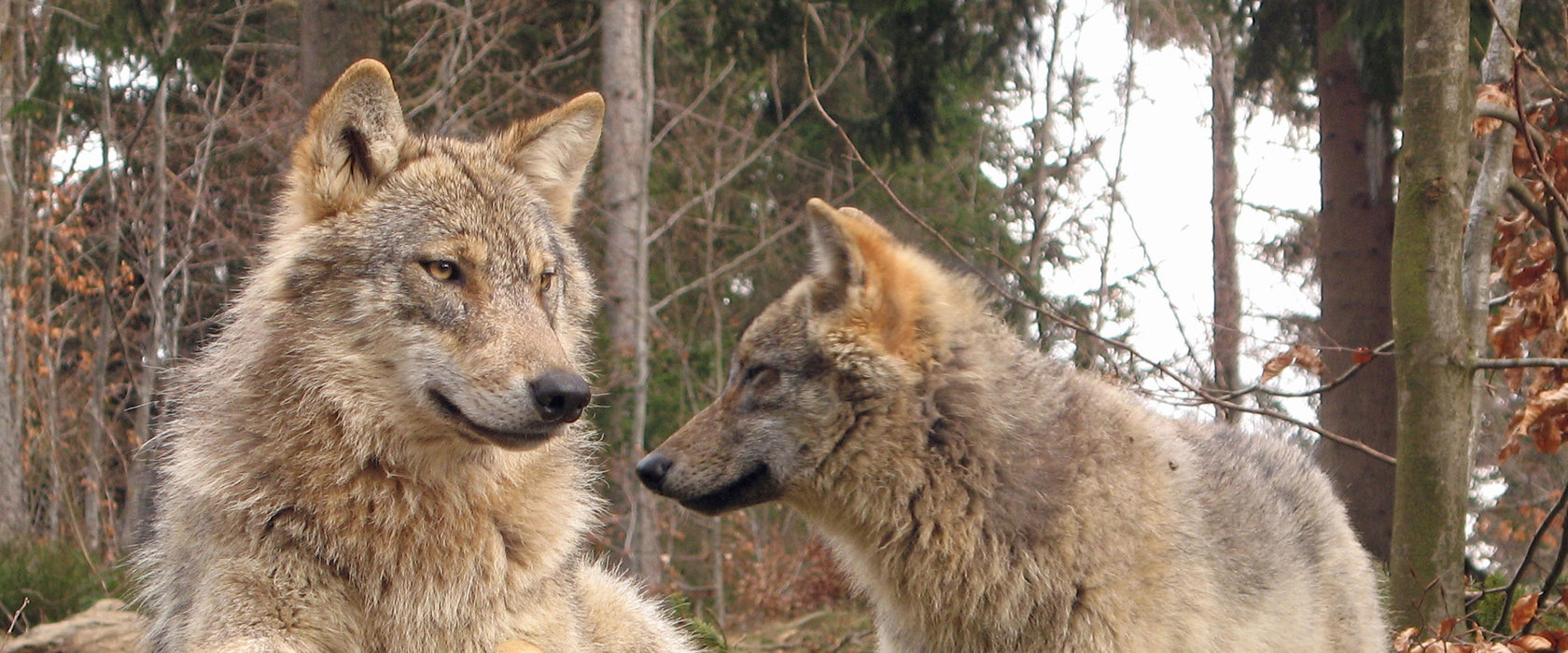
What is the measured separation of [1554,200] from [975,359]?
2654mm

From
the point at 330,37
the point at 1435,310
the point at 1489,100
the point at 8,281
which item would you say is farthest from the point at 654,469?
the point at 8,281

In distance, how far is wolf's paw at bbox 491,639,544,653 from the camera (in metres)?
3.95

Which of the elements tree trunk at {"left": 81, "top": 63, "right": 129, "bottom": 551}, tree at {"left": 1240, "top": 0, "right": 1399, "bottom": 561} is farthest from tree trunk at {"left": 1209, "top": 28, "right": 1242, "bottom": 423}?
tree trunk at {"left": 81, "top": 63, "right": 129, "bottom": 551}

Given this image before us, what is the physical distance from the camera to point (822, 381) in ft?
16.1

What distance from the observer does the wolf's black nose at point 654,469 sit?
4980 mm

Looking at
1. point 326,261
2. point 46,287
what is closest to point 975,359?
point 326,261

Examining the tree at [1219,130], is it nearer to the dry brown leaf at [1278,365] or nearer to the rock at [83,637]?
the dry brown leaf at [1278,365]

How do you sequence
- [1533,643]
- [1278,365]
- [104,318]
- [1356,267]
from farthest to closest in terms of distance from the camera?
[104,318] < [1356,267] < [1278,365] < [1533,643]

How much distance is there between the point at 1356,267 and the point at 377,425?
28.4 ft

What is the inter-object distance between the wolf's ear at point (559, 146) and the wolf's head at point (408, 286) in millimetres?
369

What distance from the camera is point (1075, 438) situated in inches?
188

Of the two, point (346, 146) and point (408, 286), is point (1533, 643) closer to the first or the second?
point (408, 286)

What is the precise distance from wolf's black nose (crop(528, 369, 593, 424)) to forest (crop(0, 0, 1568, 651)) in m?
2.15

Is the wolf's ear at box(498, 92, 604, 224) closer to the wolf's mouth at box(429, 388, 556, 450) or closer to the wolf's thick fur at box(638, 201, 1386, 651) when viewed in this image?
the wolf's thick fur at box(638, 201, 1386, 651)
